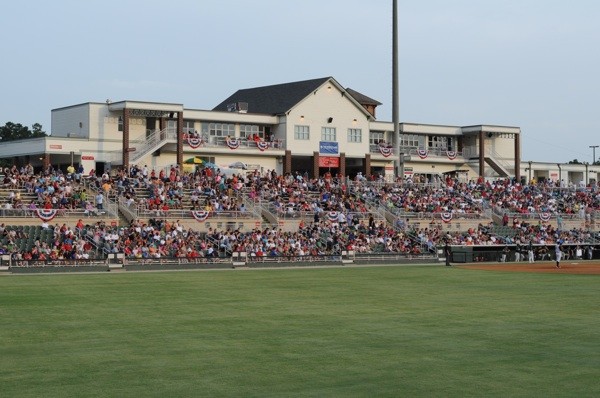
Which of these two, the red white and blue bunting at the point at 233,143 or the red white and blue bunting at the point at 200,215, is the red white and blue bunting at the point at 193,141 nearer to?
the red white and blue bunting at the point at 233,143

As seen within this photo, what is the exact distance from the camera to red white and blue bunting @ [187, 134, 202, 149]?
207 ft

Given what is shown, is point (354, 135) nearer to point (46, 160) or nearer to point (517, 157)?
point (517, 157)

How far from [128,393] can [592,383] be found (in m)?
6.72

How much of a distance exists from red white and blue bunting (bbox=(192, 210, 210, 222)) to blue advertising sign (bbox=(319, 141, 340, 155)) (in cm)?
2182

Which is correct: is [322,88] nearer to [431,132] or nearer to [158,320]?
[431,132]

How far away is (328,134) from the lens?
71.6 metres

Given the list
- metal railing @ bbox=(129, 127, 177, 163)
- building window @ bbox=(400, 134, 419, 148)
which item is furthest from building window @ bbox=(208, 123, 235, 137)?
building window @ bbox=(400, 134, 419, 148)

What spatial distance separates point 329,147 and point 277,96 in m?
6.32

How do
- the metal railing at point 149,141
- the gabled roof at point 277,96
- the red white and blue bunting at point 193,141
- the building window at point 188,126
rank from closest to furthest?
1. the metal railing at point 149,141
2. the red white and blue bunting at point 193,141
3. the building window at point 188,126
4. the gabled roof at point 277,96

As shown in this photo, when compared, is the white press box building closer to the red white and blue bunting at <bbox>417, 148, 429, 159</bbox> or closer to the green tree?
the red white and blue bunting at <bbox>417, 148, 429, 159</bbox>

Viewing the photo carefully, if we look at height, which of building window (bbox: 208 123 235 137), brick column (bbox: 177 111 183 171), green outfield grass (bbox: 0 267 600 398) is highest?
building window (bbox: 208 123 235 137)

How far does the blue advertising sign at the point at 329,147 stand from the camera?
7084cm

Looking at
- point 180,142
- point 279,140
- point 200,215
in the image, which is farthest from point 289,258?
point 279,140

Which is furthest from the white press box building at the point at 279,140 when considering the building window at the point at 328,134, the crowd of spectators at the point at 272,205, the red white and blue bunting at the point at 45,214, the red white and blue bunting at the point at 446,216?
the red white and blue bunting at the point at 45,214
